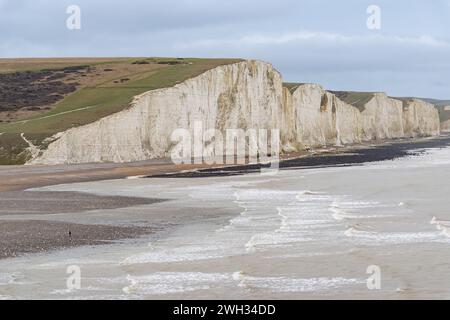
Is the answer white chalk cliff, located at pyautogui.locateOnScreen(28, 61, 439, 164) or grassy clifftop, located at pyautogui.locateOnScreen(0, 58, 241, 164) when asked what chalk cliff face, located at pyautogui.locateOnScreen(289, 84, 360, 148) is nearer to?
white chalk cliff, located at pyautogui.locateOnScreen(28, 61, 439, 164)

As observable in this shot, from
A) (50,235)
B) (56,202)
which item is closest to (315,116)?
(56,202)

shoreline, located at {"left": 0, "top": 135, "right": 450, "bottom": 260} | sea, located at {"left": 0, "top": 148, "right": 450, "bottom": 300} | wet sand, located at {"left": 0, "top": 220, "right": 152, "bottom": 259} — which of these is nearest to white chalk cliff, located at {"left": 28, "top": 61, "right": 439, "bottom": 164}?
shoreline, located at {"left": 0, "top": 135, "right": 450, "bottom": 260}

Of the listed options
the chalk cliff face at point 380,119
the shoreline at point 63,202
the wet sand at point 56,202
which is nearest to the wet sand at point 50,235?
the shoreline at point 63,202

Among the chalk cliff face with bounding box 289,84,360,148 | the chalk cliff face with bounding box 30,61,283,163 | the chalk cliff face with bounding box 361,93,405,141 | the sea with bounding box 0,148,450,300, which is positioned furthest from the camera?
the chalk cliff face with bounding box 361,93,405,141

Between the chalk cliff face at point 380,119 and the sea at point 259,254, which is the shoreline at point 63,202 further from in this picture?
the chalk cliff face at point 380,119

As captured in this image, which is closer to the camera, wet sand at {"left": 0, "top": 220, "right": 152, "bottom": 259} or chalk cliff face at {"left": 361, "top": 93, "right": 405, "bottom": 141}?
wet sand at {"left": 0, "top": 220, "right": 152, "bottom": 259}
